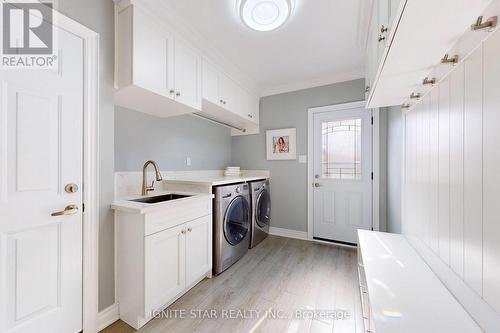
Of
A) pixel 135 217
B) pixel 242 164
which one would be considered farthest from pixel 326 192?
pixel 135 217

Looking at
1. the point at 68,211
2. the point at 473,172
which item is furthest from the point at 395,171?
the point at 68,211

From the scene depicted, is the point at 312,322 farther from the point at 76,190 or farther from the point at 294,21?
the point at 294,21

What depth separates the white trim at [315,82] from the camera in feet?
8.77

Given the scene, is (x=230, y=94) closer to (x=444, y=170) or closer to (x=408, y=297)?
(x=444, y=170)

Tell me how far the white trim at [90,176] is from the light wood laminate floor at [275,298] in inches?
11.1

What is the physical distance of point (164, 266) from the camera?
1485mm

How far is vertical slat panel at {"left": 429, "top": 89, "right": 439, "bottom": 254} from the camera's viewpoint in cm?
107

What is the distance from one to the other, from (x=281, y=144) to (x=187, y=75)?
1.77 meters

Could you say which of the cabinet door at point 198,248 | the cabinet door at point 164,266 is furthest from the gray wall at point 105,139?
the cabinet door at point 198,248

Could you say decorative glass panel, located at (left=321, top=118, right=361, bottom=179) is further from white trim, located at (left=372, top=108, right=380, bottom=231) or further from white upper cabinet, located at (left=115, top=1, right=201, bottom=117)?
white upper cabinet, located at (left=115, top=1, right=201, bottom=117)

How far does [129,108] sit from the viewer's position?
195cm

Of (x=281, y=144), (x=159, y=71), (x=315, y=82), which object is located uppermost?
(x=315, y=82)

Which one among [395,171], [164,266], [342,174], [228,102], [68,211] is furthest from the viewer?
[342,174]

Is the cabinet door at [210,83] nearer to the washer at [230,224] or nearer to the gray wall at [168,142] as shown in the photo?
the gray wall at [168,142]
